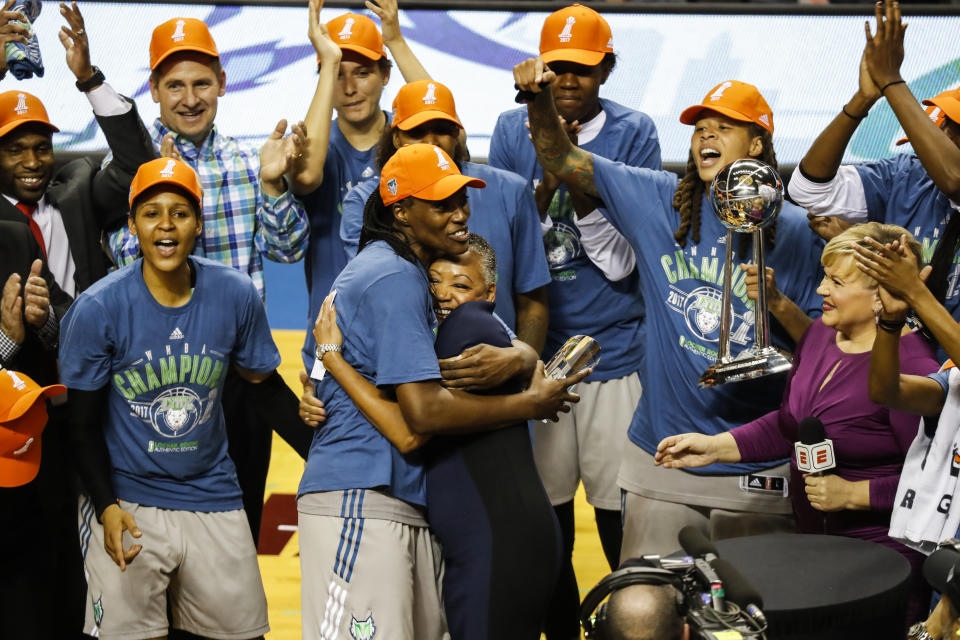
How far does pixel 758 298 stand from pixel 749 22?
4232mm

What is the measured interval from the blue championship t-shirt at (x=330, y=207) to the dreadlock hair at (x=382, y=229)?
1.06 meters

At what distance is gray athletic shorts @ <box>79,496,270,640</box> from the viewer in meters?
3.22

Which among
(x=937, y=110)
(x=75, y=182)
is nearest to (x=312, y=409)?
(x=75, y=182)

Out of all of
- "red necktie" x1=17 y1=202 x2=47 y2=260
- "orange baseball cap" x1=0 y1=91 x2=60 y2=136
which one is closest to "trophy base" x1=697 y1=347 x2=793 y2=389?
"red necktie" x1=17 y1=202 x2=47 y2=260

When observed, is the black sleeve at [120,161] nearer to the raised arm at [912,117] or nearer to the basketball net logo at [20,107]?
the basketball net logo at [20,107]

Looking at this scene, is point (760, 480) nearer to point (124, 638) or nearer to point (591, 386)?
point (591, 386)

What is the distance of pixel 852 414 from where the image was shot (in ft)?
10.0

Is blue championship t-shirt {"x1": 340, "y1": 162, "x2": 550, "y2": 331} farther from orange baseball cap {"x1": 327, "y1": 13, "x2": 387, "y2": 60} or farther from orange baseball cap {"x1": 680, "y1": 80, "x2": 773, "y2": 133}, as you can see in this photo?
orange baseball cap {"x1": 680, "y1": 80, "x2": 773, "y2": 133}

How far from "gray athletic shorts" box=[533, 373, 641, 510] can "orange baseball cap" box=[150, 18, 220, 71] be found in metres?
1.84

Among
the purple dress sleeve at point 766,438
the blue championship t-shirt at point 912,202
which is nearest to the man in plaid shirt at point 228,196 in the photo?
the purple dress sleeve at point 766,438

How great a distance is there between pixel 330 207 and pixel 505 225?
27.4 inches

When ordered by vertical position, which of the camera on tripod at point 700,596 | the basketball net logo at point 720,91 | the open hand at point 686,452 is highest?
the basketball net logo at point 720,91

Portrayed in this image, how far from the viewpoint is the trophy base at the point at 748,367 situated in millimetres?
3002

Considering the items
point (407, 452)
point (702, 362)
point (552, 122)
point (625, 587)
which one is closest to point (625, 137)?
point (552, 122)
